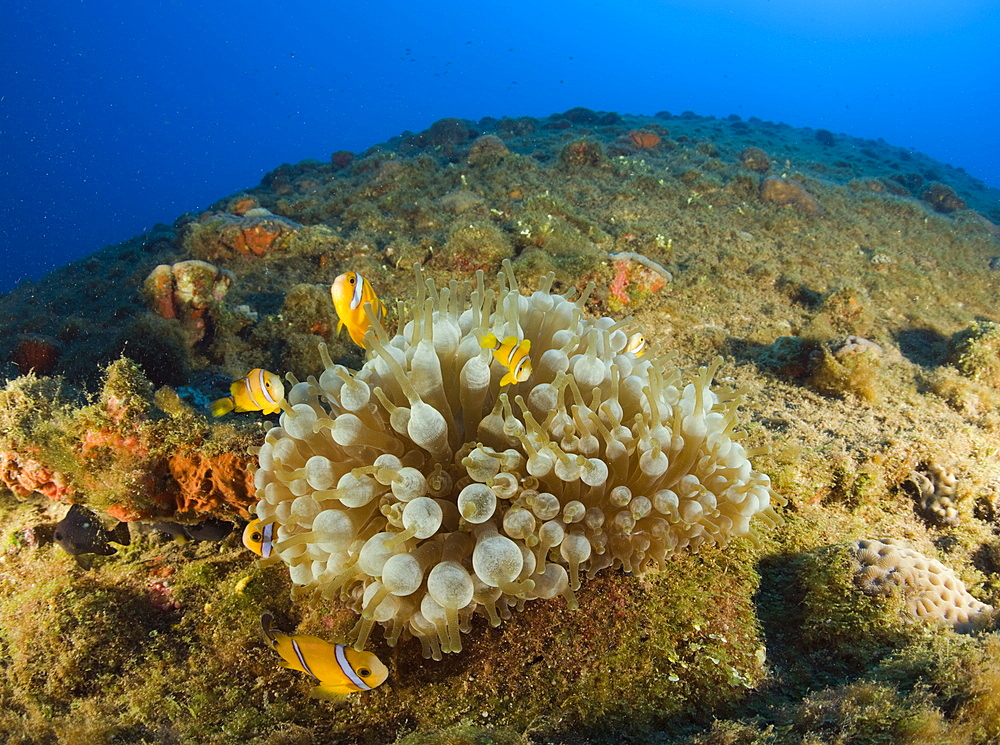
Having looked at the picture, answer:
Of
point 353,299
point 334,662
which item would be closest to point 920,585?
point 334,662

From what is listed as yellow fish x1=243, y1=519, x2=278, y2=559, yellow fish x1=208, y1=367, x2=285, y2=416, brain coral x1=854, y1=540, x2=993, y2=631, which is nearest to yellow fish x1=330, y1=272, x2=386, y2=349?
yellow fish x1=208, y1=367, x2=285, y2=416

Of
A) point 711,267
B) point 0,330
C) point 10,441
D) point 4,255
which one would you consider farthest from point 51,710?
point 4,255

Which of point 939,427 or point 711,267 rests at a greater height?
point 711,267

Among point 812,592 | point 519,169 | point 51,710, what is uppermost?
point 519,169

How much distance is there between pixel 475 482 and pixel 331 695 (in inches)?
46.2

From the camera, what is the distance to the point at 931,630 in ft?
7.50

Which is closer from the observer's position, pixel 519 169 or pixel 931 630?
pixel 931 630

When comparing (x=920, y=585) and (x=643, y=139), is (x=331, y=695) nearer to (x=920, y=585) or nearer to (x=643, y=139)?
(x=920, y=585)

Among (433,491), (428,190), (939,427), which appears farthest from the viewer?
(428,190)

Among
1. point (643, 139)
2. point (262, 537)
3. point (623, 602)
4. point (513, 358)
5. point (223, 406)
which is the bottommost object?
point (262, 537)

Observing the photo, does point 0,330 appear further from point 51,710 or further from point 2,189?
point 2,189

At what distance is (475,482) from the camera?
2150mm

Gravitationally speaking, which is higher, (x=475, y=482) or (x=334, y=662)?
(x=475, y=482)

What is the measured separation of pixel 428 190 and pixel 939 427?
940cm
